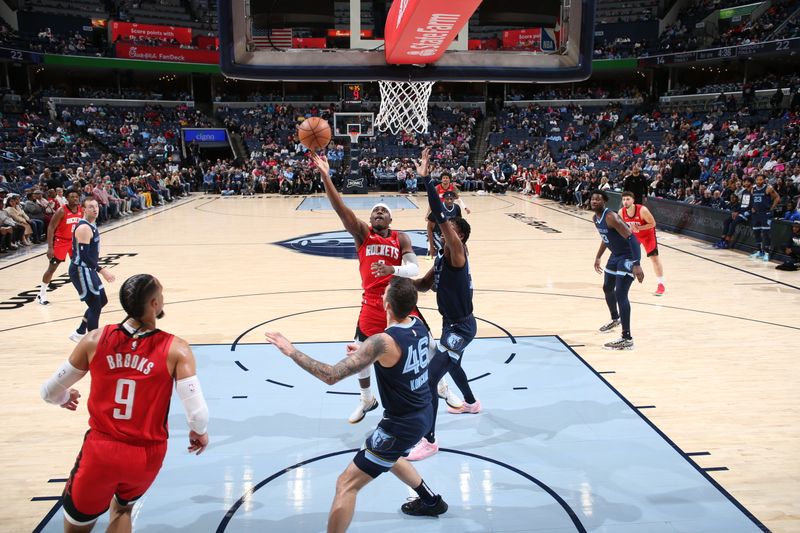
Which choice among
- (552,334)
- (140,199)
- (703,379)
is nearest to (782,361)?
(703,379)

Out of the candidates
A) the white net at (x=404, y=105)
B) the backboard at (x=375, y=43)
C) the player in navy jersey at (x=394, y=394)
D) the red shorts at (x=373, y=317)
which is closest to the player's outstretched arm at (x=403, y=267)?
the red shorts at (x=373, y=317)

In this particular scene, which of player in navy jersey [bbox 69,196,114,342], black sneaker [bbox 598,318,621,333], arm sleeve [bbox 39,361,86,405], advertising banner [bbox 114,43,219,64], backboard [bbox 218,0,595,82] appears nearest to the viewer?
arm sleeve [bbox 39,361,86,405]

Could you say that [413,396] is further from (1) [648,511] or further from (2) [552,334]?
(2) [552,334]

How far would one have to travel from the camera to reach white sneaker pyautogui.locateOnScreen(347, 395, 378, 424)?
18.6 feet

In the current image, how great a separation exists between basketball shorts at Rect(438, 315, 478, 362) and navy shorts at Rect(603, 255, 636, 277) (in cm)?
311

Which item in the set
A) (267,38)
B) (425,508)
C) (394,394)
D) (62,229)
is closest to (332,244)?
(62,229)

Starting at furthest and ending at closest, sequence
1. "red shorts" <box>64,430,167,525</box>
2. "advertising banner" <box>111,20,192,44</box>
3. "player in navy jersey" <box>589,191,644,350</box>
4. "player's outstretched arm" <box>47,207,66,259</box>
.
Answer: "advertising banner" <box>111,20,192,44</box>, "player's outstretched arm" <box>47,207,66,259</box>, "player in navy jersey" <box>589,191,644,350</box>, "red shorts" <box>64,430,167,525</box>

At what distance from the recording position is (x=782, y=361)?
7246 millimetres

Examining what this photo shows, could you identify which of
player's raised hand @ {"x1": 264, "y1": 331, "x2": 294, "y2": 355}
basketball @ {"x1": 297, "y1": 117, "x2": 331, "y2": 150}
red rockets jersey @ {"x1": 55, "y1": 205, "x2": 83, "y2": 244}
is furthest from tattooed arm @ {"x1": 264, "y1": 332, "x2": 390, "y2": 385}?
red rockets jersey @ {"x1": 55, "y1": 205, "x2": 83, "y2": 244}

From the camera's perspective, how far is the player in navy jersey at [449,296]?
200 inches

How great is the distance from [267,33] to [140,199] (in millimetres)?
17874

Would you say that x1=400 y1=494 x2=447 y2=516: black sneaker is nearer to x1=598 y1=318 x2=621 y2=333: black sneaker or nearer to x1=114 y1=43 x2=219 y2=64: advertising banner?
x1=598 y1=318 x2=621 y2=333: black sneaker

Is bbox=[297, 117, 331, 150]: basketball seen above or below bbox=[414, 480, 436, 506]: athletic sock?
above

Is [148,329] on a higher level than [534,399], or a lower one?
higher
